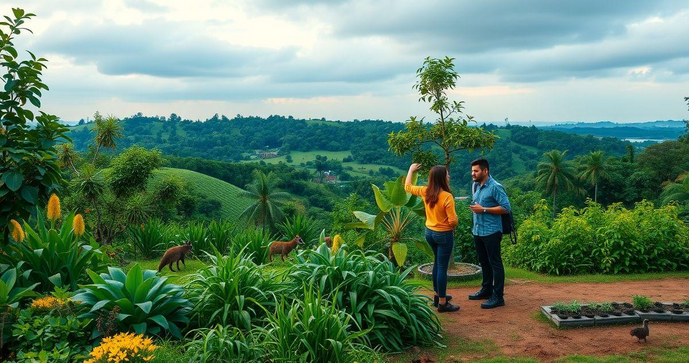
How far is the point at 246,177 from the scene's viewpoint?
76188 mm

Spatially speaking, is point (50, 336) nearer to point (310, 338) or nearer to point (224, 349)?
point (224, 349)

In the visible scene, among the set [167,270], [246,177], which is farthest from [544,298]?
[246,177]

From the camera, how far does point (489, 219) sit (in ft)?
19.6

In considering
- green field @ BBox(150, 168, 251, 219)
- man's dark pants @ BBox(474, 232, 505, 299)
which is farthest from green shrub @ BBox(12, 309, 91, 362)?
green field @ BBox(150, 168, 251, 219)

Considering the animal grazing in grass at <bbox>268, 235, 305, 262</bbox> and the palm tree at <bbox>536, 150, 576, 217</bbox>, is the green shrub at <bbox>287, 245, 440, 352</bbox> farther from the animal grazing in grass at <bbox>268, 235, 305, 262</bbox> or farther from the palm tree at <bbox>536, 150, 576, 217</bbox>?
the palm tree at <bbox>536, 150, 576, 217</bbox>

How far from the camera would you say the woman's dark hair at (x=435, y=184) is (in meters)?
5.69

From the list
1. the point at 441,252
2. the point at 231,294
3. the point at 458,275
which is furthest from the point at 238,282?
the point at 458,275

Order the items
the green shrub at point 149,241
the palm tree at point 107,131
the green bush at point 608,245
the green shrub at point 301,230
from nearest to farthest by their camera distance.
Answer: the green bush at point 608,245, the green shrub at point 149,241, the green shrub at point 301,230, the palm tree at point 107,131

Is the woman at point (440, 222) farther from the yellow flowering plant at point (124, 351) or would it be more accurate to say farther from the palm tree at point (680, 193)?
the palm tree at point (680, 193)

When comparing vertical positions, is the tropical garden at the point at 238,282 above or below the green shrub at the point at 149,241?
above

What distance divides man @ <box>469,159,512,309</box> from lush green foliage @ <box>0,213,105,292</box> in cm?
398

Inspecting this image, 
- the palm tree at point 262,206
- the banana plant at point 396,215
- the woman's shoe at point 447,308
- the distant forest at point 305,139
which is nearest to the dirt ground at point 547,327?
the woman's shoe at point 447,308

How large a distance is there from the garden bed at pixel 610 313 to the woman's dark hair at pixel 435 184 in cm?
165

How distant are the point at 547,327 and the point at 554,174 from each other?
51887 mm
